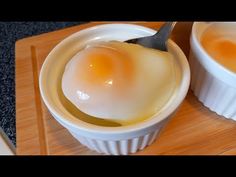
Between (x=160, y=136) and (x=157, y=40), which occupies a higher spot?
(x=157, y=40)

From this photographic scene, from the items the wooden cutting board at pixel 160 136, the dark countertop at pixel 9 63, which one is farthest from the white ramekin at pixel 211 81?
the dark countertop at pixel 9 63

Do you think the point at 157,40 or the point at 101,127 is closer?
the point at 101,127

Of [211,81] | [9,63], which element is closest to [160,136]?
[211,81]

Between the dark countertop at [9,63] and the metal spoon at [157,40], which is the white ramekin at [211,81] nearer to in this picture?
the metal spoon at [157,40]

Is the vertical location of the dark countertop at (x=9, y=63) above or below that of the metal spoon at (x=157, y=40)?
below

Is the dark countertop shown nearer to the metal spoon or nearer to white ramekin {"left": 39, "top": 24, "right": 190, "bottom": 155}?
white ramekin {"left": 39, "top": 24, "right": 190, "bottom": 155}

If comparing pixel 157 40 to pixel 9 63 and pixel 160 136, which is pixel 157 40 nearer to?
pixel 160 136

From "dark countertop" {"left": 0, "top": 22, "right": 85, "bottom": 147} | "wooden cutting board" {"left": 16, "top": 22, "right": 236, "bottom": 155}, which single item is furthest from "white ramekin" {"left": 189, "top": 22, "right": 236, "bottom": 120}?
"dark countertop" {"left": 0, "top": 22, "right": 85, "bottom": 147}
